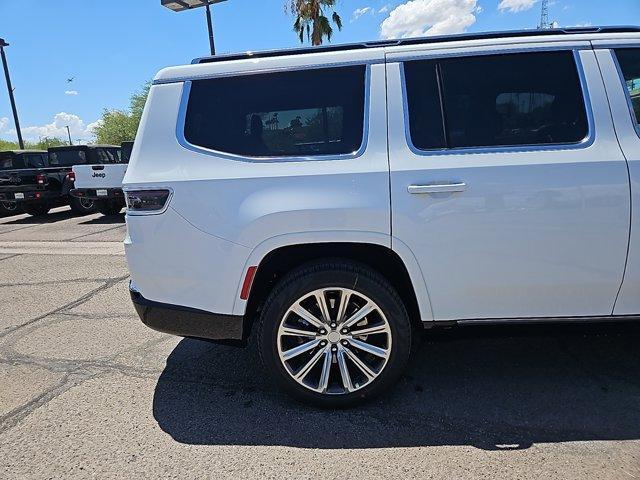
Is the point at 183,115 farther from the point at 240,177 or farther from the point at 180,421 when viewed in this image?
the point at 180,421

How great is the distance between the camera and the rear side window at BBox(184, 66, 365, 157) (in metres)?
2.51

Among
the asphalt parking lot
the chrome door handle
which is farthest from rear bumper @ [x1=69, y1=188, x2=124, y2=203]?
the chrome door handle

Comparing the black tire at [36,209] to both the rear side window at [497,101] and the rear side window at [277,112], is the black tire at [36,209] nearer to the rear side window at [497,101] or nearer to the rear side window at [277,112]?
the rear side window at [277,112]

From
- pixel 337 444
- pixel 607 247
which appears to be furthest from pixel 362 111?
pixel 337 444

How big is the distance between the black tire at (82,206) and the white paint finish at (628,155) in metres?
12.4

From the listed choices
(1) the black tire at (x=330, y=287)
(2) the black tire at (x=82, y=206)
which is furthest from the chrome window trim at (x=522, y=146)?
(2) the black tire at (x=82, y=206)

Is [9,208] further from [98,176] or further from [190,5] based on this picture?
[190,5]

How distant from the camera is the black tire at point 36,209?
12.6 m

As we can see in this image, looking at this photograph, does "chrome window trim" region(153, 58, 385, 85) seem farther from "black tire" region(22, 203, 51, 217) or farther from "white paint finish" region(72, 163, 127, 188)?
"black tire" region(22, 203, 51, 217)

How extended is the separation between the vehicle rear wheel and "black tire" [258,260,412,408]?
13981 millimetres

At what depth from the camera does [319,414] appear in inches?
103

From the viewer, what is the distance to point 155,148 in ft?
8.36

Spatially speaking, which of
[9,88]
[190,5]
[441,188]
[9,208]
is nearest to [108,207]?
[9,208]

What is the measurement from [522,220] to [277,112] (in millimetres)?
1531
